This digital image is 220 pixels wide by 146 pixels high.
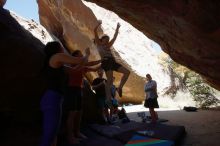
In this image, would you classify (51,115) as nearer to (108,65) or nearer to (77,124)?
(77,124)

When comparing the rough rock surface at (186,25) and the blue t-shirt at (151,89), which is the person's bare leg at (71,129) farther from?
the blue t-shirt at (151,89)

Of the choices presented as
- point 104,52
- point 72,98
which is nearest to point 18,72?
point 72,98

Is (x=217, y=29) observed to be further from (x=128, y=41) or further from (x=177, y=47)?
(x=128, y=41)

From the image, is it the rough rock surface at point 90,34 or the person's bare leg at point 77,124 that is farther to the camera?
the rough rock surface at point 90,34

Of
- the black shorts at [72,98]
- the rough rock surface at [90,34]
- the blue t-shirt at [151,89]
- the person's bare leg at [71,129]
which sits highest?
the rough rock surface at [90,34]

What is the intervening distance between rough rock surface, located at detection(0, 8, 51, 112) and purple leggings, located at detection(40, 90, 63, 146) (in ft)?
7.29

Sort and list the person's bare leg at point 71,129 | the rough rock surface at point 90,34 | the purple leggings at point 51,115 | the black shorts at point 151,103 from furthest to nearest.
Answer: the rough rock surface at point 90,34 < the black shorts at point 151,103 < the person's bare leg at point 71,129 < the purple leggings at point 51,115

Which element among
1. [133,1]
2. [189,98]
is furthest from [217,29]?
[189,98]

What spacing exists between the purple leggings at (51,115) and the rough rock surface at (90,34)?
1556 centimetres

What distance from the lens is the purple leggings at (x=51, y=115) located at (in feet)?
15.5

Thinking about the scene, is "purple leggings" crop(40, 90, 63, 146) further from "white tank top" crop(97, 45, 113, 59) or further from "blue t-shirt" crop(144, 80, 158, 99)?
"blue t-shirt" crop(144, 80, 158, 99)

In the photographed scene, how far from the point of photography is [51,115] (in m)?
4.82

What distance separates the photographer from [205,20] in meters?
6.30

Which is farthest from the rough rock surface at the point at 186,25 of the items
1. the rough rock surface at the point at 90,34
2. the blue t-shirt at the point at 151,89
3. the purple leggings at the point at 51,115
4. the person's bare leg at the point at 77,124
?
the rough rock surface at the point at 90,34
